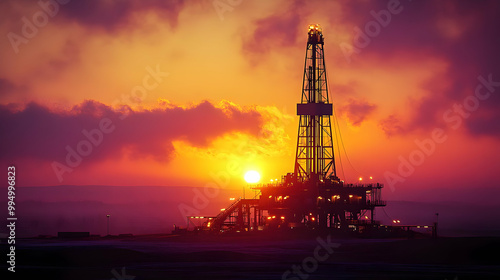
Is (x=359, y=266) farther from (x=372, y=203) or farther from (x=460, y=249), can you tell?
(x=372, y=203)

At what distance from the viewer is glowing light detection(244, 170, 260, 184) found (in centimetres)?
11719

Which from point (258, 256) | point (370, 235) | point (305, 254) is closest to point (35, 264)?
point (258, 256)

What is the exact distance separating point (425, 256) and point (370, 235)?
43.2m

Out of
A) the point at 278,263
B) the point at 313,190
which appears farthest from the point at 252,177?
the point at 278,263

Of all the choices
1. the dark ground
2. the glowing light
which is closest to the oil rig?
the glowing light

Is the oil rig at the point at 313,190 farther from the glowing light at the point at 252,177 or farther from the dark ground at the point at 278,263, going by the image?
the dark ground at the point at 278,263

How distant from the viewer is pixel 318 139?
112812 millimetres

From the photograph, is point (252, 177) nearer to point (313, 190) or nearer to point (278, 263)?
point (313, 190)

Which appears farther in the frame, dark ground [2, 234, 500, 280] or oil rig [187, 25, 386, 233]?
oil rig [187, 25, 386, 233]

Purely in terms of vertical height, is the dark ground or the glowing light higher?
the glowing light

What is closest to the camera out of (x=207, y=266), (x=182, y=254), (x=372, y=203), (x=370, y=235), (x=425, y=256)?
(x=207, y=266)

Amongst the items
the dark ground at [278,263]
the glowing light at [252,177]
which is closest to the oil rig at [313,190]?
the glowing light at [252,177]

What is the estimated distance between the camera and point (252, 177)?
385 ft

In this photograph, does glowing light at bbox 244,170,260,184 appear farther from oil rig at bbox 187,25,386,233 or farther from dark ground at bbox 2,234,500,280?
dark ground at bbox 2,234,500,280
